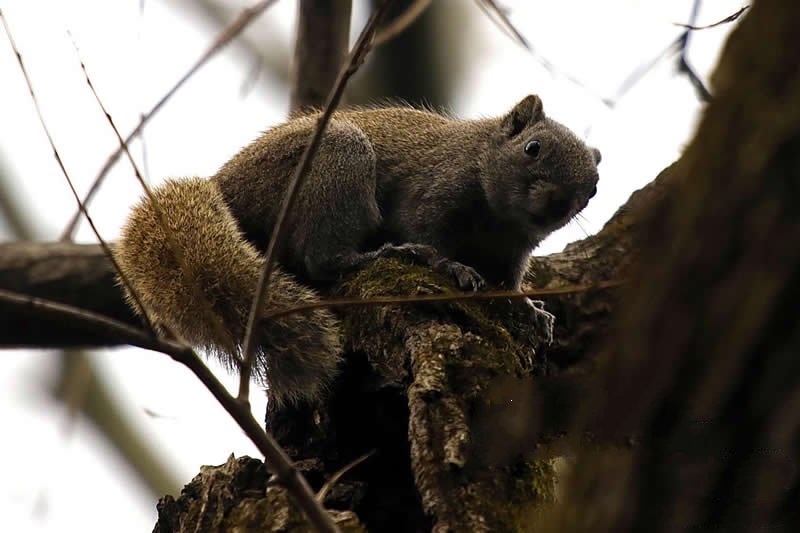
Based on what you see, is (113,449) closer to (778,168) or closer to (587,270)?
(587,270)

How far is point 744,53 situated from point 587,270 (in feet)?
13.8

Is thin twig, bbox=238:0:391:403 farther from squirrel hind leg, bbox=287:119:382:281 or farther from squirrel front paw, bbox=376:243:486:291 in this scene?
squirrel hind leg, bbox=287:119:382:281

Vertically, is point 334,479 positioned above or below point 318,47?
below

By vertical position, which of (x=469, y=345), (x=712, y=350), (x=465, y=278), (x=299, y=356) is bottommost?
(x=712, y=350)

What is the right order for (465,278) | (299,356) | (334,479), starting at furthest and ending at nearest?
(465,278) → (299,356) → (334,479)

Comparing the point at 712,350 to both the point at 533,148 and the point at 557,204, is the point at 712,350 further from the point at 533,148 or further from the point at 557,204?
the point at 533,148

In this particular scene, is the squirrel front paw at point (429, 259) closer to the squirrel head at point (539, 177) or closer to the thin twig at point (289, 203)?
the squirrel head at point (539, 177)

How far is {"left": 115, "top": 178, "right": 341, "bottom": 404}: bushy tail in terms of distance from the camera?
4.34m

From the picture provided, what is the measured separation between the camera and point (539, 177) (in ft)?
18.6

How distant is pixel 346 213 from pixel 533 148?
125cm

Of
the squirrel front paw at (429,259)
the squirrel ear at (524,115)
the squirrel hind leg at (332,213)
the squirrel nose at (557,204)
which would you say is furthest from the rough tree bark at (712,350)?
the squirrel ear at (524,115)

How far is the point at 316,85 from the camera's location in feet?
22.1

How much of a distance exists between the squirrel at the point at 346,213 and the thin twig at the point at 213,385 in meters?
1.93

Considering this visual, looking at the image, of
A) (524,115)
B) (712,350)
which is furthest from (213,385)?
(524,115)
